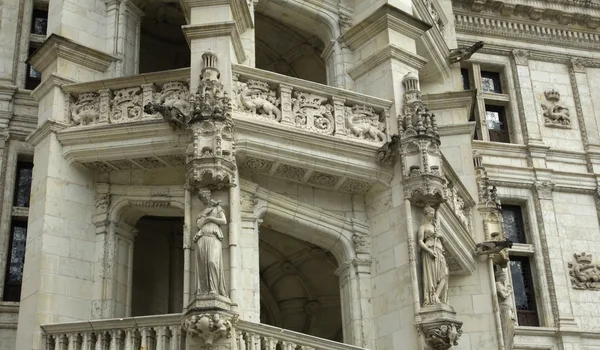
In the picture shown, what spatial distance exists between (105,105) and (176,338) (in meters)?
4.52

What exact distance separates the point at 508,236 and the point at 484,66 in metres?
Answer: 5.12

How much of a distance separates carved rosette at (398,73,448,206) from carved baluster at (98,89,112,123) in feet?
16.3

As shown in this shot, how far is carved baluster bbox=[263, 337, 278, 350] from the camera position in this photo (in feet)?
41.0

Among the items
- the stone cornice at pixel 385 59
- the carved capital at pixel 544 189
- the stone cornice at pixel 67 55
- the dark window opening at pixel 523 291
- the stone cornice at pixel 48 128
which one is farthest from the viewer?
the carved capital at pixel 544 189

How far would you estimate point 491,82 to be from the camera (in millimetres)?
24953

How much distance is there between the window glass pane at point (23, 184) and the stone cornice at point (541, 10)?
12.7 metres

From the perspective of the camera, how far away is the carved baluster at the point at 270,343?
41.0ft

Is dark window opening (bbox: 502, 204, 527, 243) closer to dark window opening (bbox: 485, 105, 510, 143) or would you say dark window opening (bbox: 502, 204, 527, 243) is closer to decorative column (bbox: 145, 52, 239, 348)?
dark window opening (bbox: 485, 105, 510, 143)

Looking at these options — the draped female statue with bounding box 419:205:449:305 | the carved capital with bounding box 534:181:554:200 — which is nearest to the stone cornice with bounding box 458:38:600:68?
the carved capital with bounding box 534:181:554:200

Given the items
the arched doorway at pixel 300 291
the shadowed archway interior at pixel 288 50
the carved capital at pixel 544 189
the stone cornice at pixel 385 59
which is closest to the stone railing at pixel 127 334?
the arched doorway at pixel 300 291

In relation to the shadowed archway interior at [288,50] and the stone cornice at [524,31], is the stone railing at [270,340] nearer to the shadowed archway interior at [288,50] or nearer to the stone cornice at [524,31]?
the shadowed archway interior at [288,50]

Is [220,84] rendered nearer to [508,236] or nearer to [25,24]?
[25,24]

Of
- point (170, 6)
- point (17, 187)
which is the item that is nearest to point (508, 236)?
point (170, 6)

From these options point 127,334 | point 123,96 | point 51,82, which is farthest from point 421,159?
point 51,82
